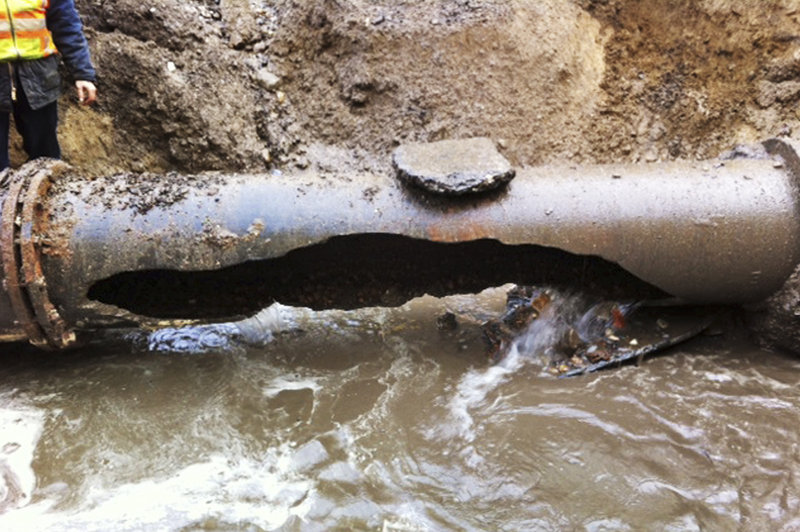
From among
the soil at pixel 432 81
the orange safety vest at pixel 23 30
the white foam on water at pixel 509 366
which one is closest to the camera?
the white foam on water at pixel 509 366

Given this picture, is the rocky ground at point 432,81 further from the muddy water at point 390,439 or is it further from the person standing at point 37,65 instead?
the muddy water at point 390,439

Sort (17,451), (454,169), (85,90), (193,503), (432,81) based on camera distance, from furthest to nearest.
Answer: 1. (432,81)
2. (85,90)
3. (454,169)
4. (17,451)
5. (193,503)

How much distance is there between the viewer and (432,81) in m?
4.66

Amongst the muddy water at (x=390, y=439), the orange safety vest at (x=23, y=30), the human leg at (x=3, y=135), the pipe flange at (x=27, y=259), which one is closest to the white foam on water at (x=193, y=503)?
the muddy water at (x=390, y=439)

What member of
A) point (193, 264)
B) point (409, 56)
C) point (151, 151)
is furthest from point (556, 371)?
point (151, 151)

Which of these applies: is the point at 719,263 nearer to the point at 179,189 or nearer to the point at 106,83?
the point at 179,189

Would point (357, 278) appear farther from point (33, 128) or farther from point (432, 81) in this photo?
point (432, 81)

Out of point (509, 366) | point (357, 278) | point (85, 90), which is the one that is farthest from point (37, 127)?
point (509, 366)

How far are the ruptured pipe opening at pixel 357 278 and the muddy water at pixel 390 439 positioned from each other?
1.12 ft

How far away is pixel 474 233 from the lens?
2.50 metres

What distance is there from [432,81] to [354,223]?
248cm

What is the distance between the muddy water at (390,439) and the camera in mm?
2049

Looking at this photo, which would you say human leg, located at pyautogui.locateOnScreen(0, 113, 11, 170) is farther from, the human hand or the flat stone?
the flat stone

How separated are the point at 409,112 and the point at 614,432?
9.68 feet
